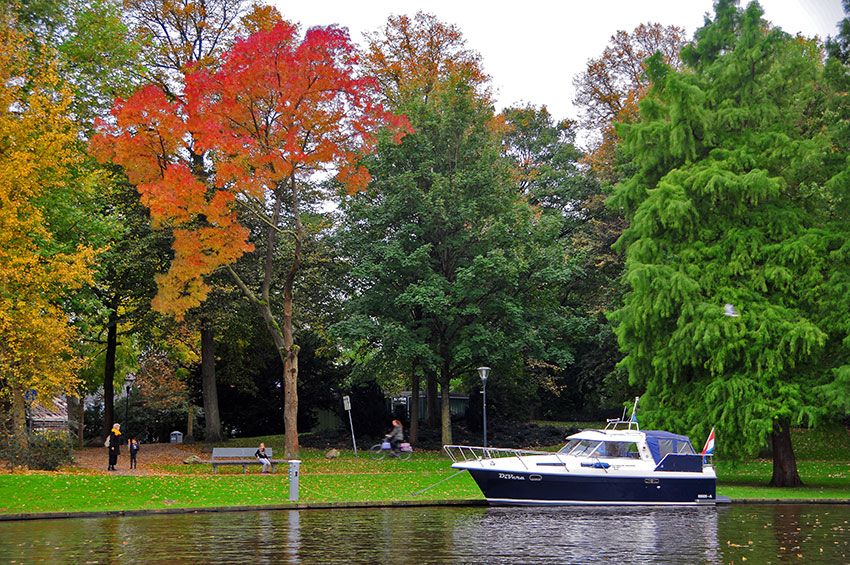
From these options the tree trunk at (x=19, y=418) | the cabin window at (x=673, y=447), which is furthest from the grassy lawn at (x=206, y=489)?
the cabin window at (x=673, y=447)

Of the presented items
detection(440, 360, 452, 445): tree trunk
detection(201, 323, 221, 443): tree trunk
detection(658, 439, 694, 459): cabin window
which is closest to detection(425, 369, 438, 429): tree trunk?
detection(440, 360, 452, 445): tree trunk

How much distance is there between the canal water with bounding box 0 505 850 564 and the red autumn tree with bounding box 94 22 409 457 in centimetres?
1358

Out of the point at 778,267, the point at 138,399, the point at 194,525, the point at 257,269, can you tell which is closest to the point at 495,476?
the point at 194,525

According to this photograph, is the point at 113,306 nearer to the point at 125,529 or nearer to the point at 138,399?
the point at 138,399

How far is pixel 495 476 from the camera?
25.5 metres

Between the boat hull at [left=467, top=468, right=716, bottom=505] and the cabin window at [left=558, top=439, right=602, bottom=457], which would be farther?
the cabin window at [left=558, top=439, right=602, bottom=457]

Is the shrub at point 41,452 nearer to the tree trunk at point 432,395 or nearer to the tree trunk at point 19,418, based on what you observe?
the tree trunk at point 19,418

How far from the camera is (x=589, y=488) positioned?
84.4 feet

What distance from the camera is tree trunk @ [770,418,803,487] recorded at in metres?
31.5

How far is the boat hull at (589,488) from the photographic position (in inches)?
1005

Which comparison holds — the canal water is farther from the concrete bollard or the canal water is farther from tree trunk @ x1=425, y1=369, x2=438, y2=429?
tree trunk @ x1=425, y1=369, x2=438, y2=429

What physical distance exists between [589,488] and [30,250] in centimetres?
2064

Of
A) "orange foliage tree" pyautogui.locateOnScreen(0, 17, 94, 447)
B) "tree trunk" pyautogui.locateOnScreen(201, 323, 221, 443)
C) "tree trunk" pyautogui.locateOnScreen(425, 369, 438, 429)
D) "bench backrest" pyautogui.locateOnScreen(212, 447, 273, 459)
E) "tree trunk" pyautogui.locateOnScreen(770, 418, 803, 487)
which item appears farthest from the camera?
"tree trunk" pyautogui.locateOnScreen(201, 323, 221, 443)

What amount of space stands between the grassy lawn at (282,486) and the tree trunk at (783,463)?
0.67m
